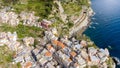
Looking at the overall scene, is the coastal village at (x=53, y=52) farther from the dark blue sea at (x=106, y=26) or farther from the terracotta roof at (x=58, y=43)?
the dark blue sea at (x=106, y=26)

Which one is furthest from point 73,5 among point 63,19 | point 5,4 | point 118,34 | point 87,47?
point 87,47

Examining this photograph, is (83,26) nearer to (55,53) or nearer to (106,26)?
(106,26)

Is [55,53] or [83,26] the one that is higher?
[55,53]

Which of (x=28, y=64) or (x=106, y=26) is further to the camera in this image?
(x=106, y=26)

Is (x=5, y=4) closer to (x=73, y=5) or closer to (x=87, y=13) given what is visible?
(x=73, y=5)

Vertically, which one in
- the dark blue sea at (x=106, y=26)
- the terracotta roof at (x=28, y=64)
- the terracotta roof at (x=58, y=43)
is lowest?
the dark blue sea at (x=106, y=26)

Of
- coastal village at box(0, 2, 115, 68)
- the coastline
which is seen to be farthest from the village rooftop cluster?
the coastline

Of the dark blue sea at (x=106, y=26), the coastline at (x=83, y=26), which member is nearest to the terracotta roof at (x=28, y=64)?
the dark blue sea at (x=106, y=26)

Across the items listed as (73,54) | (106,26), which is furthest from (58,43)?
(106,26)
